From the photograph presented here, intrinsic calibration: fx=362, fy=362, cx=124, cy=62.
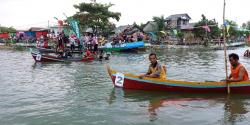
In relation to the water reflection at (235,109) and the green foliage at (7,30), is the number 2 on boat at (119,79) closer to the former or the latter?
the water reflection at (235,109)

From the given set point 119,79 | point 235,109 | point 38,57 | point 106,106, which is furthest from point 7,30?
point 235,109

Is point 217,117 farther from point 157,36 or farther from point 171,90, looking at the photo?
point 157,36

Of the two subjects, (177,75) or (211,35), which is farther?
(211,35)

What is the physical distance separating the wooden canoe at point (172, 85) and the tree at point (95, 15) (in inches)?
1548

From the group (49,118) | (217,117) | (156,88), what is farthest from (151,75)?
(49,118)

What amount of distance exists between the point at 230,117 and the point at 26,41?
165 feet

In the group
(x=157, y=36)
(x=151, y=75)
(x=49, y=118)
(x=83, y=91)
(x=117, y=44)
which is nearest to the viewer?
(x=49, y=118)

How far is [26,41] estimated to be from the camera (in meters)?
56.7

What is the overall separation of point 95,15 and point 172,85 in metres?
40.5

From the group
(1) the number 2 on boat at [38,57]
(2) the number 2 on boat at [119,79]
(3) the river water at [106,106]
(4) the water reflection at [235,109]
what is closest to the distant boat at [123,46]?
(1) the number 2 on boat at [38,57]

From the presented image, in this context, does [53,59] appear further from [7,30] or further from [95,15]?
[7,30]

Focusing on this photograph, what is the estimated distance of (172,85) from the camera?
13.1 m

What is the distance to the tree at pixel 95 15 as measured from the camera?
5281 centimetres

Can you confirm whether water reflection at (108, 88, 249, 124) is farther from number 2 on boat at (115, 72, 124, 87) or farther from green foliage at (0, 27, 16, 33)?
green foliage at (0, 27, 16, 33)
